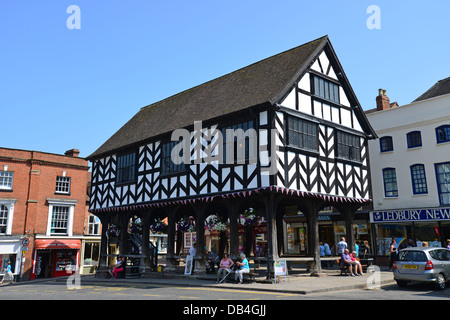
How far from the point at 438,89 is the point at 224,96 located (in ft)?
50.3

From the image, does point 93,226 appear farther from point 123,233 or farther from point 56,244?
point 123,233

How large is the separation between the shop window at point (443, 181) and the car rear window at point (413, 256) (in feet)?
34.2

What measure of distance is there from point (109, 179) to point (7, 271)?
10247mm

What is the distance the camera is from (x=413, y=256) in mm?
12758

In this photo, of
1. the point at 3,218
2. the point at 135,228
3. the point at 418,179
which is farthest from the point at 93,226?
the point at 418,179

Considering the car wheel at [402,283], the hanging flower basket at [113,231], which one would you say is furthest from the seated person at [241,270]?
the hanging flower basket at [113,231]

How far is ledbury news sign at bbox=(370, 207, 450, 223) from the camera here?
69.2 feet

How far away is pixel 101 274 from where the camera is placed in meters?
22.9

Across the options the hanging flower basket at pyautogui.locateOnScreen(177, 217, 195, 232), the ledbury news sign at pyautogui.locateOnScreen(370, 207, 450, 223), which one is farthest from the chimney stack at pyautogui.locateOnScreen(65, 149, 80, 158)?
the ledbury news sign at pyautogui.locateOnScreen(370, 207, 450, 223)

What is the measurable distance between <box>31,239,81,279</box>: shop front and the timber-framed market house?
366 inches

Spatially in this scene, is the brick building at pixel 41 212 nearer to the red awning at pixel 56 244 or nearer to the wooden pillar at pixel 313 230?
the red awning at pixel 56 244

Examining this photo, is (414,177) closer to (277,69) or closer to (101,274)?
(277,69)

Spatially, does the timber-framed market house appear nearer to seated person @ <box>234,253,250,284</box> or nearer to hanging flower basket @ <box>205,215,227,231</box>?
hanging flower basket @ <box>205,215,227,231</box>

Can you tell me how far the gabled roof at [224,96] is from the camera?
647 inches
